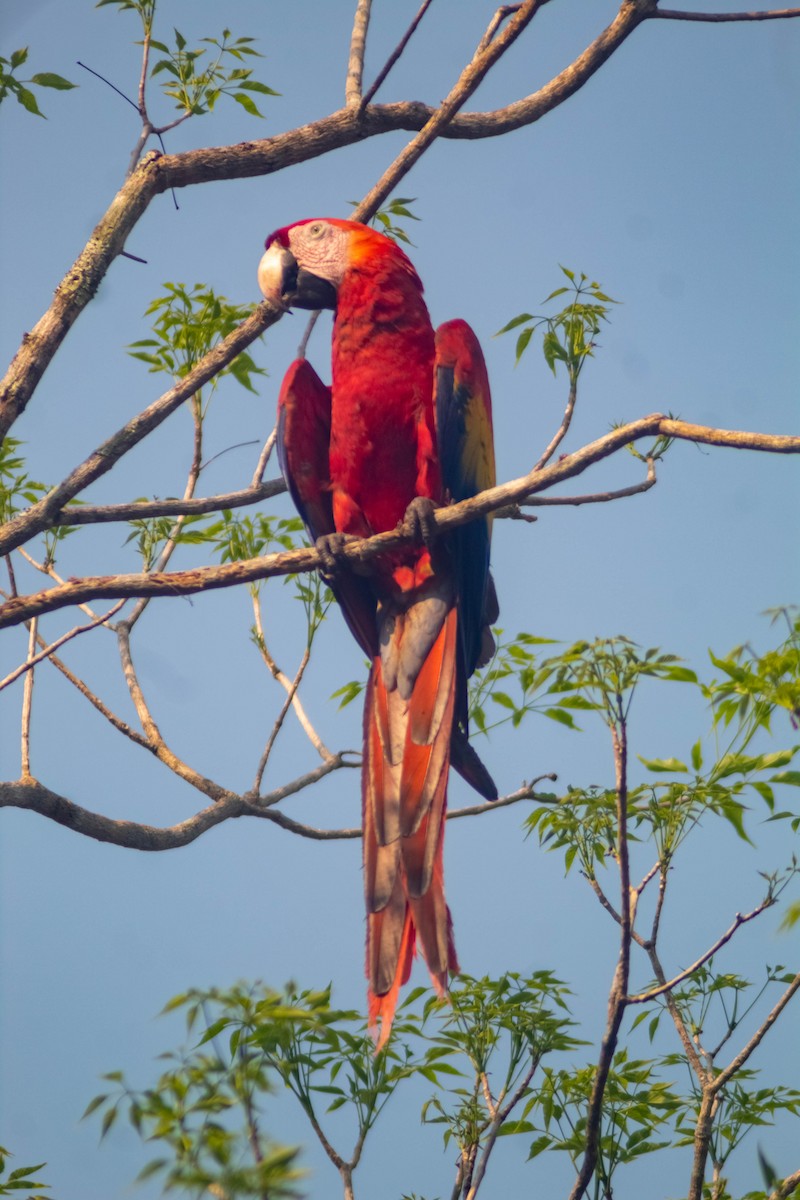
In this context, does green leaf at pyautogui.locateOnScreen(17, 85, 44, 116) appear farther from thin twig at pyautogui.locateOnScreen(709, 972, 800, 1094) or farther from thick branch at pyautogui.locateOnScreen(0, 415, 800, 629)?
thin twig at pyautogui.locateOnScreen(709, 972, 800, 1094)

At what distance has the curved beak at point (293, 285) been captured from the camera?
11.2 ft

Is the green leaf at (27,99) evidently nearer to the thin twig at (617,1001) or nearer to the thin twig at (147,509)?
the thin twig at (147,509)

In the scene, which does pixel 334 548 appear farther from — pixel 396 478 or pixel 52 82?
pixel 52 82

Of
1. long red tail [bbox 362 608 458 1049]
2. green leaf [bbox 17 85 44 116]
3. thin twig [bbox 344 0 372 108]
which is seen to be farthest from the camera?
thin twig [bbox 344 0 372 108]

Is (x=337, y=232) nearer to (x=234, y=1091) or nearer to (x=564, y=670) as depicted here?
(x=564, y=670)

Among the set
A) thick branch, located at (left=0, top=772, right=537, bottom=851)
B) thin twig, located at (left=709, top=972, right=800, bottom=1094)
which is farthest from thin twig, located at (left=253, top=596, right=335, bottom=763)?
thin twig, located at (left=709, top=972, right=800, bottom=1094)

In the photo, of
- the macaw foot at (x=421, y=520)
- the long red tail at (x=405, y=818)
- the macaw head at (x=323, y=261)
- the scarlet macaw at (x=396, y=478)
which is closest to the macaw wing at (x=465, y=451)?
the scarlet macaw at (x=396, y=478)

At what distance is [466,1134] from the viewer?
8.84ft

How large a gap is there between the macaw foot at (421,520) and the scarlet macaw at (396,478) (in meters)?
0.08

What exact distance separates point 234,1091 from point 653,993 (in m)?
1.01

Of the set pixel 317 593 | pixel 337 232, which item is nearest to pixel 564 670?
pixel 317 593

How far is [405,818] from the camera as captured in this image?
2.66 meters

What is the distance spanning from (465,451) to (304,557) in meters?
0.93

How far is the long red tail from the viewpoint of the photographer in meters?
2.41
